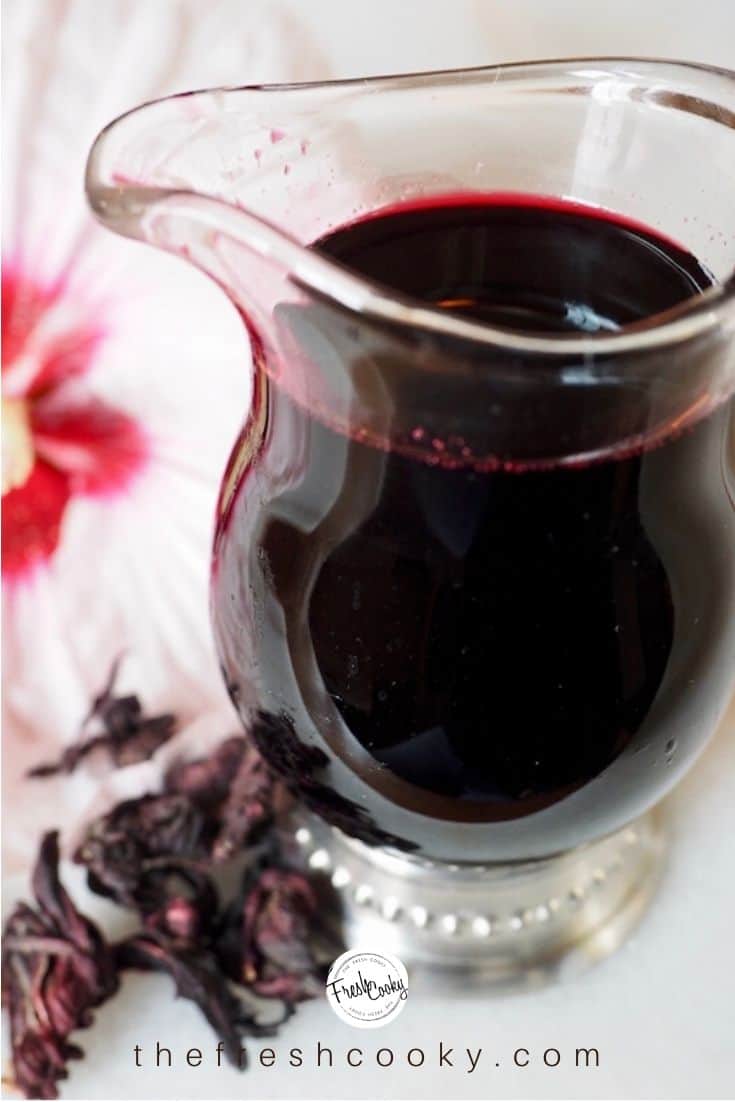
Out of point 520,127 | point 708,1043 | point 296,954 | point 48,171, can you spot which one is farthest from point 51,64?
point 708,1043

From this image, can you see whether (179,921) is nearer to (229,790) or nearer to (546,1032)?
(229,790)

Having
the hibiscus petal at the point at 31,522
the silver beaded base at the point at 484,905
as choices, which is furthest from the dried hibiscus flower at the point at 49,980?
the hibiscus petal at the point at 31,522

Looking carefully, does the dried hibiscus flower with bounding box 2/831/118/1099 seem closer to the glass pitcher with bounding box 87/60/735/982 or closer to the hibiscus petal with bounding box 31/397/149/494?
the glass pitcher with bounding box 87/60/735/982

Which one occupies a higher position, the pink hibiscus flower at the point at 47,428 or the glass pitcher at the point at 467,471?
the pink hibiscus flower at the point at 47,428

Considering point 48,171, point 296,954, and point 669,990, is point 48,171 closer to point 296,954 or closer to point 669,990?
point 296,954

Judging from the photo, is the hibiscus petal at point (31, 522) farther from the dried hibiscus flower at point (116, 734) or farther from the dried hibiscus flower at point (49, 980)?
the dried hibiscus flower at point (49, 980)

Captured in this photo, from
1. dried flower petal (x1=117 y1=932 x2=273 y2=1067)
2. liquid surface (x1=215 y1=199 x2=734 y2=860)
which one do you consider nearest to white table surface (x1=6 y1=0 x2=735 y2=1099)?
dried flower petal (x1=117 y1=932 x2=273 y2=1067)

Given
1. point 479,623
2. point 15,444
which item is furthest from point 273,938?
point 15,444
